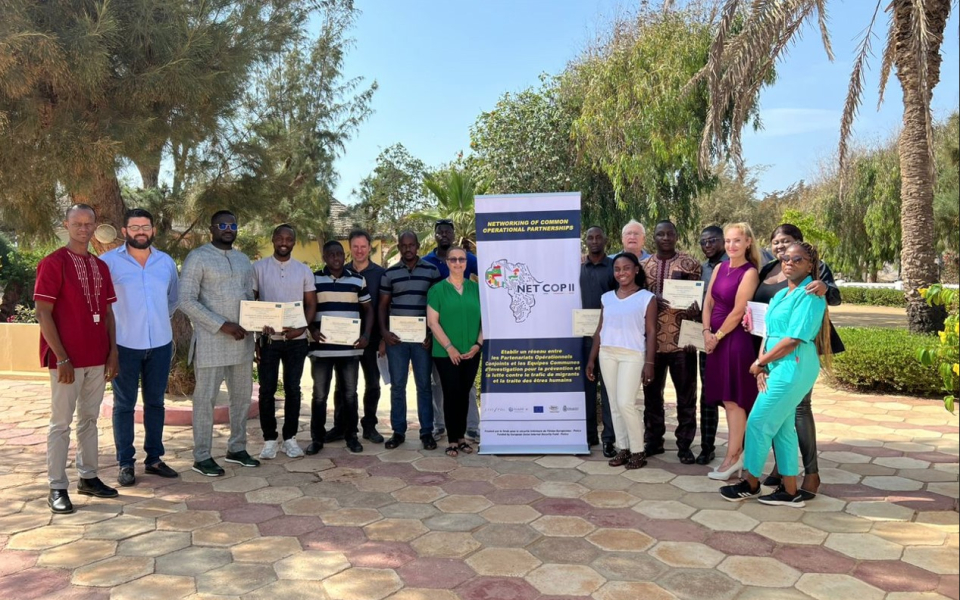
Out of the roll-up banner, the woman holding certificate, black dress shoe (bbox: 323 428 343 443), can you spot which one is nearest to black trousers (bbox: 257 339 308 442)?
black dress shoe (bbox: 323 428 343 443)

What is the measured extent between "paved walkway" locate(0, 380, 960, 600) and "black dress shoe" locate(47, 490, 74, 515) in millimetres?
50

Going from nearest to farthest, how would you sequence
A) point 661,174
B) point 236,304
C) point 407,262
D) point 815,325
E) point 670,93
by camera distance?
point 815,325 < point 236,304 < point 407,262 < point 670,93 < point 661,174

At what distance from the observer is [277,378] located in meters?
5.29

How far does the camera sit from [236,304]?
5.12m

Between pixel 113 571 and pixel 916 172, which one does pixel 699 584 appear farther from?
pixel 916 172

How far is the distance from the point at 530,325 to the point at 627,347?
92 centimetres

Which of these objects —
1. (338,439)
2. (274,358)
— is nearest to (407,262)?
(274,358)

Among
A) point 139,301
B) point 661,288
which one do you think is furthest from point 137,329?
point 661,288

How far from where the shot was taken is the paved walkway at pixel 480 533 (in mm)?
3289

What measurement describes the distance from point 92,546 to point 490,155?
575 inches

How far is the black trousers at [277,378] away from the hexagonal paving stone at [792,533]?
3562 millimetres

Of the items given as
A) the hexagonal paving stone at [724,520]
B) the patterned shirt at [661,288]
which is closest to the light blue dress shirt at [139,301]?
the patterned shirt at [661,288]

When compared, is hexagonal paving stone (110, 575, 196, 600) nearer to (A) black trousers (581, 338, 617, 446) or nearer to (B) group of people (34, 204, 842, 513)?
(B) group of people (34, 204, 842, 513)

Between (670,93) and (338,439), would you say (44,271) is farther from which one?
(670,93)
